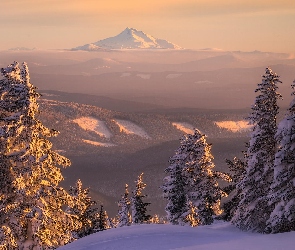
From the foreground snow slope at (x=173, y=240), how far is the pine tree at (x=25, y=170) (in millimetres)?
3008

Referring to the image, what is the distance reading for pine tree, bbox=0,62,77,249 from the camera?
2127 cm

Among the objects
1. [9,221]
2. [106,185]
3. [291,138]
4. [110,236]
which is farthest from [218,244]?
[106,185]

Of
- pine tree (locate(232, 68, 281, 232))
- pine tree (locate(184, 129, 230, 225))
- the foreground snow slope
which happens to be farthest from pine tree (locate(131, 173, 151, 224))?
the foreground snow slope

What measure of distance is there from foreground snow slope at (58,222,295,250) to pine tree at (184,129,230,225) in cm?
1197

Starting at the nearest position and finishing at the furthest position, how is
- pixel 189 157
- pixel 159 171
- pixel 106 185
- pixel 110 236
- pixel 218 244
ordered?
pixel 218 244, pixel 110 236, pixel 189 157, pixel 106 185, pixel 159 171

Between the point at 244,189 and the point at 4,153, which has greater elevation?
Result: the point at 4,153

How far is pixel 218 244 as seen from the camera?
1670cm

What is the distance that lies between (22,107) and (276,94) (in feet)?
48.7

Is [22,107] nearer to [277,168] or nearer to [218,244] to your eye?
[218,244]

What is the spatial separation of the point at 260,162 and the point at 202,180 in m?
9.83

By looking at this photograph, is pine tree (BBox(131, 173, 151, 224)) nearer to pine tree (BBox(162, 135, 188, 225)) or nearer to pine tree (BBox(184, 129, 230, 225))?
pine tree (BBox(162, 135, 188, 225))

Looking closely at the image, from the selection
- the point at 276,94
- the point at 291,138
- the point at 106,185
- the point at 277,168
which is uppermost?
the point at 276,94

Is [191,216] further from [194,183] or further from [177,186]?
[177,186]

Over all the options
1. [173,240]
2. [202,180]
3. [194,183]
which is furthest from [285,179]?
[194,183]
